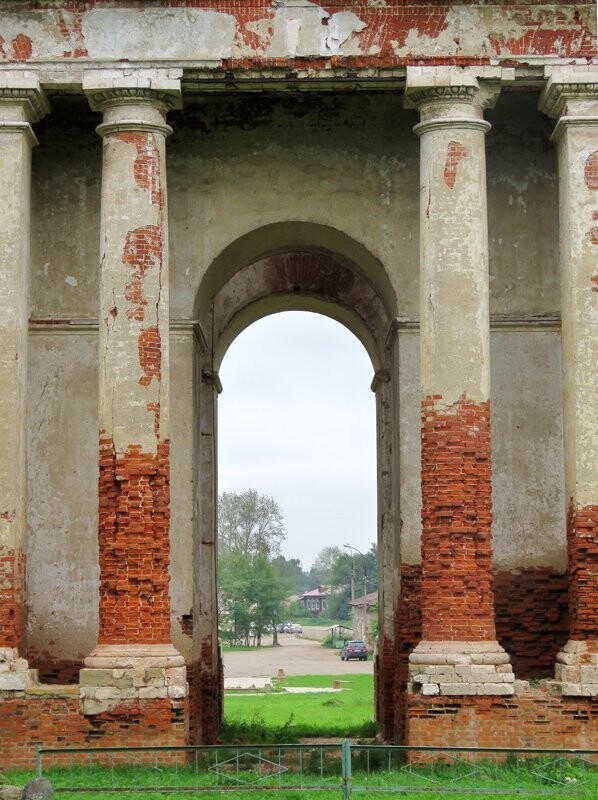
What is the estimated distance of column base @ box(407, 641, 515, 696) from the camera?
13.9m

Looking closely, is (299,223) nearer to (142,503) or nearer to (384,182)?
(384,182)

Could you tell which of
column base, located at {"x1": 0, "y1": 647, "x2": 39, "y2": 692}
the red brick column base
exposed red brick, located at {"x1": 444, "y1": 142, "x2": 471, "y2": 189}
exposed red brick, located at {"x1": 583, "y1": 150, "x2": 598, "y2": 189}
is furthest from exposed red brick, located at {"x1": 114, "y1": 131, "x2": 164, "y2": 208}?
the red brick column base

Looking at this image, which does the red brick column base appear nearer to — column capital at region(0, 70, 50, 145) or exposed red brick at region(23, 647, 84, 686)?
exposed red brick at region(23, 647, 84, 686)

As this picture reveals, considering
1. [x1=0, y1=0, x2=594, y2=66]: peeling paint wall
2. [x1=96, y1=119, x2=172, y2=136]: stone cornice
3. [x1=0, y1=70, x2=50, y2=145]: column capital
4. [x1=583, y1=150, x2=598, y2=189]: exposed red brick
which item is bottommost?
[x1=583, y1=150, x2=598, y2=189]: exposed red brick

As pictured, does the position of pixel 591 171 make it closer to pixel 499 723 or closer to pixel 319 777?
pixel 499 723

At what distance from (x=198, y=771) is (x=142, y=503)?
8.95ft

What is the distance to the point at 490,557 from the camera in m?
14.4

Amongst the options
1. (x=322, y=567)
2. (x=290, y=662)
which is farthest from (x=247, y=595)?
(x=322, y=567)

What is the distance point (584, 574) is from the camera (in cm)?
1445

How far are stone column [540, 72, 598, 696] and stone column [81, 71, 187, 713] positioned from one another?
409 cm

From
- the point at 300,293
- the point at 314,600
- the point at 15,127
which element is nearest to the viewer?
the point at 15,127

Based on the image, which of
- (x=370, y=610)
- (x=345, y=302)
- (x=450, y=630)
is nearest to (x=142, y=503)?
(x=450, y=630)

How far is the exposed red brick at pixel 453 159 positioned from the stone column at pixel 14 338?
172 inches

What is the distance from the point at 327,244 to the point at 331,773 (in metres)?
6.88
